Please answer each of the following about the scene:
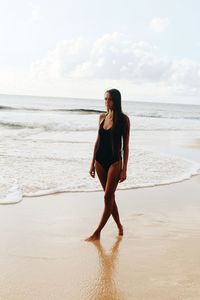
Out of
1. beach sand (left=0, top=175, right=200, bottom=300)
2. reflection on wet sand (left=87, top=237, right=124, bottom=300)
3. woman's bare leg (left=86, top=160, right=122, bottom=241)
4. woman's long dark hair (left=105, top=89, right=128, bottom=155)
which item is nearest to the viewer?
reflection on wet sand (left=87, top=237, right=124, bottom=300)

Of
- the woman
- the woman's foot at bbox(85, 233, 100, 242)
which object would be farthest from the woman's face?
the woman's foot at bbox(85, 233, 100, 242)

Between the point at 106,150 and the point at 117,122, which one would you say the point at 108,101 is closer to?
the point at 117,122

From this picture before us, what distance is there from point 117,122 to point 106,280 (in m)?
1.75

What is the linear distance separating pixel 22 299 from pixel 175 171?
23.1ft

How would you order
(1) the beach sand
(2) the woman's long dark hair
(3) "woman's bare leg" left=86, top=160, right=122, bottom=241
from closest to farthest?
(1) the beach sand < (2) the woman's long dark hair < (3) "woman's bare leg" left=86, top=160, right=122, bottom=241

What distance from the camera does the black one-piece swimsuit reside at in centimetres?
467

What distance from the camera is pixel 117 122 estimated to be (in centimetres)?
462

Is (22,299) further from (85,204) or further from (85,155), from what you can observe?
(85,155)

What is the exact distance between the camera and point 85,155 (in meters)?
12.3

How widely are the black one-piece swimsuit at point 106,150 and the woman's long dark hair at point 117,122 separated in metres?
0.05

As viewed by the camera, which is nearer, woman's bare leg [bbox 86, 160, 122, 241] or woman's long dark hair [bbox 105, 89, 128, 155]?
woman's long dark hair [bbox 105, 89, 128, 155]

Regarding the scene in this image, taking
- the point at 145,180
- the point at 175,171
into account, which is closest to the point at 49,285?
the point at 145,180

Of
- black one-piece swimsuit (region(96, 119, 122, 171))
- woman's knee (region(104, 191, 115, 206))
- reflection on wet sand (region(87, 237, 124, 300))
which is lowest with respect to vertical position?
reflection on wet sand (region(87, 237, 124, 300))

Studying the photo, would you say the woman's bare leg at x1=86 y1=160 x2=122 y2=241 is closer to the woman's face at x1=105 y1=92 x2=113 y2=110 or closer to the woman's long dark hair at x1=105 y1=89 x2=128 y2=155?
the woman's long dark hair at x1=105 y1=89 x2=128 y2=155
